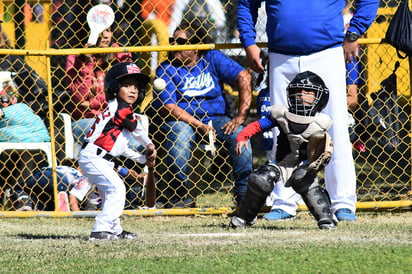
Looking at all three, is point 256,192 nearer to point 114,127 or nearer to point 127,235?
point 127,235

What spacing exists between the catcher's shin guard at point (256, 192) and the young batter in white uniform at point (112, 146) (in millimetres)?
711

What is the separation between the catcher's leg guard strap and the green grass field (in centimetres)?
13

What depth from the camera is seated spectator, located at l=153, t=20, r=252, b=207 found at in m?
7.29

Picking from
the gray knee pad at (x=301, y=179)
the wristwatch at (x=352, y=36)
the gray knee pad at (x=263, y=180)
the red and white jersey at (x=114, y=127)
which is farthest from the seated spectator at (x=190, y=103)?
the red and white jersey at (x=114, y=127)

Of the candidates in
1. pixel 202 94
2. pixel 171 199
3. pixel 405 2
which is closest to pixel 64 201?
pixel 171 199

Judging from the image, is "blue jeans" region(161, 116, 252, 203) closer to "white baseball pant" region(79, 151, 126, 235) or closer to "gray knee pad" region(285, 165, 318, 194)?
"gray knee pad" region(285, 165, 318, 194)

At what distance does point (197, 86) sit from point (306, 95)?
77.8 inches

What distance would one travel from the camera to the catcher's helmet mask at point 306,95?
5.61 metres

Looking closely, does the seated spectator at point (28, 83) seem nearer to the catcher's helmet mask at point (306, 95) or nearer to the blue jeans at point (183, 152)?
the blue jeans at point (183, 152)

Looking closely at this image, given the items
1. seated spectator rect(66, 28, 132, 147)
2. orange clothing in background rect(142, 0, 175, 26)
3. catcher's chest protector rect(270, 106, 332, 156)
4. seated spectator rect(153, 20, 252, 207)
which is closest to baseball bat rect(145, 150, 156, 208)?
catcher's chest protector rect(270, 106, 332, 156)

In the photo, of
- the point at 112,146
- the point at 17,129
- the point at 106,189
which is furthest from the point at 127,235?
the point at 17,129

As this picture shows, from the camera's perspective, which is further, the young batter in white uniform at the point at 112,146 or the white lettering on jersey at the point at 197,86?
the white lettering on jersey at the point at 197,86

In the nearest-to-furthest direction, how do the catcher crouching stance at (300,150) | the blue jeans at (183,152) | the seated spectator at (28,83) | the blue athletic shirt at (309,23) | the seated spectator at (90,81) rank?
the catcher crouching stance at (300,150) < the blue athletic shirt at (309,23) < the blue jeans at (183,152) < the seated spectator at (90,81) < the seated spectator at (28,83)

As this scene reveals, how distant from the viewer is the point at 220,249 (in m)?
4.65
